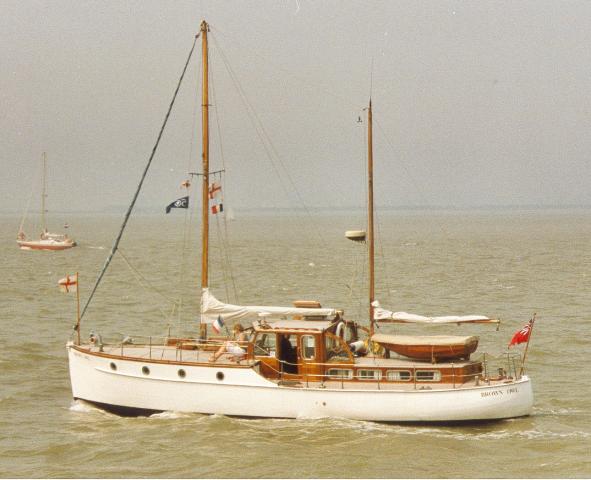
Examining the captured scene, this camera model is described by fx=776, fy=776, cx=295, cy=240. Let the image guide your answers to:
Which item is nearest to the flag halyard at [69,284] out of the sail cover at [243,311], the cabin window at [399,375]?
the sail cover at [243,311]

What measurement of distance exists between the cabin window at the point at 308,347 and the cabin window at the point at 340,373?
78cm

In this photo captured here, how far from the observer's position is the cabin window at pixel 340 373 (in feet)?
83.0

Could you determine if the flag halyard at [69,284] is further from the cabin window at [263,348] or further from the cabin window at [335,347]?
the cabin window at [335,347]

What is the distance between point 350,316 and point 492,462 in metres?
25.9

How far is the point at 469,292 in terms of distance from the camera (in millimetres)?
60594

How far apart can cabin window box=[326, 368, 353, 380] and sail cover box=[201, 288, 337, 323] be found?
2335 mm

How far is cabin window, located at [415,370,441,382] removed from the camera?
2491cm

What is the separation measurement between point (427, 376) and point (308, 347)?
3.97 m

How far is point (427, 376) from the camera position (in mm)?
25016

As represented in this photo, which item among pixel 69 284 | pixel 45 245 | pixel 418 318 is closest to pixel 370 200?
pixel 418 318

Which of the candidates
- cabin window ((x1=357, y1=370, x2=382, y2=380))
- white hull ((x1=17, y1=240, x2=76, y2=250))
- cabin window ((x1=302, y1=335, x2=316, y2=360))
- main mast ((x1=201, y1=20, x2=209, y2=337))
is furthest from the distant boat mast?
white hull ((x1=17, y1=240, x2=76, y2=250))

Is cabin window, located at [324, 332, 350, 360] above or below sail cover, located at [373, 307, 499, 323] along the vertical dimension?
below

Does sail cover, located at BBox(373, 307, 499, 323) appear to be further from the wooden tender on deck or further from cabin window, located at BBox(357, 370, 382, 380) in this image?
cabin window, located at BBox(357, 370, 382, 380)

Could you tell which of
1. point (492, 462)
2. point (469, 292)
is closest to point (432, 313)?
point (469, 292)
